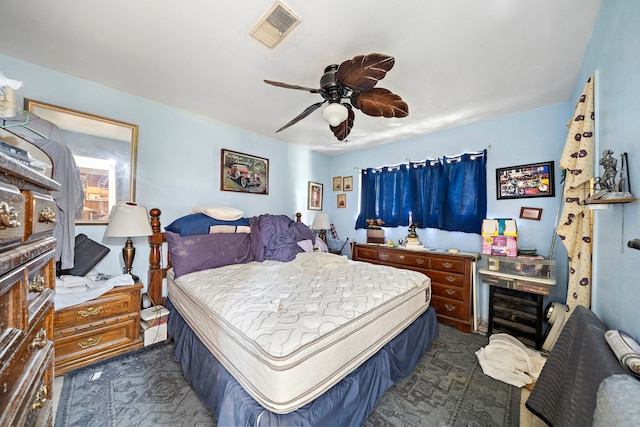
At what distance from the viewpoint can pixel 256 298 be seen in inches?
62.4

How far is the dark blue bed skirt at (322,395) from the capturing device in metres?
1.11

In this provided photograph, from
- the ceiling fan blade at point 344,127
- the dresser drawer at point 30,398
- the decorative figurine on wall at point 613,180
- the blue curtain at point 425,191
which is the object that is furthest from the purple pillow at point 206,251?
the decorative figurine on wall at point 613,180

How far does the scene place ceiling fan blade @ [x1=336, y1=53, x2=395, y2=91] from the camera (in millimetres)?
1342

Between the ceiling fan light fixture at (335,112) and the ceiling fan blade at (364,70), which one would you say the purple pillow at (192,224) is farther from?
the ceiling fan blade at (364,70)

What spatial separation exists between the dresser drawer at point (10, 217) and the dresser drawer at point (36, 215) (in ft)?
0.18

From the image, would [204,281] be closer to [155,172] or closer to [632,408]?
[155,172]

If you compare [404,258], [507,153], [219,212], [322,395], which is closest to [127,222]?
[219,212]

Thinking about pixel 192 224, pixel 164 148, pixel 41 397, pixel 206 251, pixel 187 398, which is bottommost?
pixel 187 398

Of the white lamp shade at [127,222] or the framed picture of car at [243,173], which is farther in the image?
the framed picture of car at [243,173]

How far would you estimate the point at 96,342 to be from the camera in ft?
6.21

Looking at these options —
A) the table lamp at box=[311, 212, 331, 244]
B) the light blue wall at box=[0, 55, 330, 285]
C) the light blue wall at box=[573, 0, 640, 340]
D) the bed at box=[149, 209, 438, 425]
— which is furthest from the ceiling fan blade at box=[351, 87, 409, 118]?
Result: the table lamp at box=[311, 212, 331, 244]

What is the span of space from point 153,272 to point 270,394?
205 centimetres

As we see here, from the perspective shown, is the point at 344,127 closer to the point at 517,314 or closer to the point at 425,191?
the point at 425,191

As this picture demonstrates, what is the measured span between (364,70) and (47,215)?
163 centimetres
